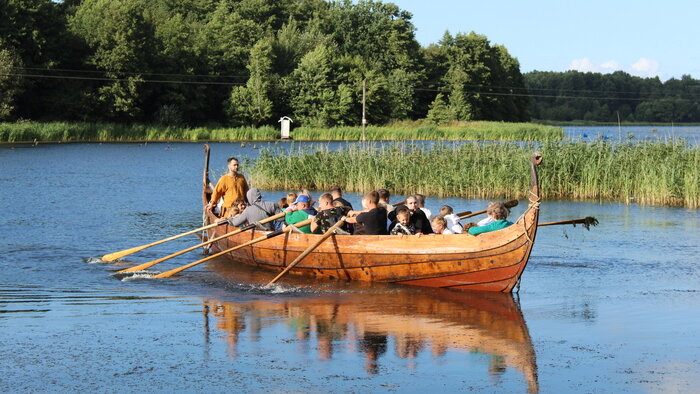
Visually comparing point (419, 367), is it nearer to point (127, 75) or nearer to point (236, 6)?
point (127, 75)

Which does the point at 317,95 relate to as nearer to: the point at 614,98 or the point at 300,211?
the point at 300,211

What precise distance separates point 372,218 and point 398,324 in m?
2.97

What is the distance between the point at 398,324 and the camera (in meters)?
10.6

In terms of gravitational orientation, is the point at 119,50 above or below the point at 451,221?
above

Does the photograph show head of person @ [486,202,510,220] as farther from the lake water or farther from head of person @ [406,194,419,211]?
head of person @ [406,194,419,211]

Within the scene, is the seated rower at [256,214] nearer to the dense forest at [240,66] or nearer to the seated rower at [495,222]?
the seated rower at [495,222]

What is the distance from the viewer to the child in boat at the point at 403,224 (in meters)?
12.9

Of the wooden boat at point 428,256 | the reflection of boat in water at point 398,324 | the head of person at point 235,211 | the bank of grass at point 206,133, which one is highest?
the bank of grass at point 206,133

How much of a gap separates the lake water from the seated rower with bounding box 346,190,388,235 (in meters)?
0.81

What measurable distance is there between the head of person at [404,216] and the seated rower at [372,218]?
0.42 m

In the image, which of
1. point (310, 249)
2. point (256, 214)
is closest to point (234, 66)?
point (256, 214)

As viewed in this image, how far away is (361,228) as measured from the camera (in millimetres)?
13562

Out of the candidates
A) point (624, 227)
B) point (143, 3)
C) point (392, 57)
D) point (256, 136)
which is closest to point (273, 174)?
point (624, 227)

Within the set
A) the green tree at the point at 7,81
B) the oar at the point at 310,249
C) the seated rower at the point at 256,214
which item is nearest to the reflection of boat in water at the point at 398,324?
the oar at the point at 310,249
